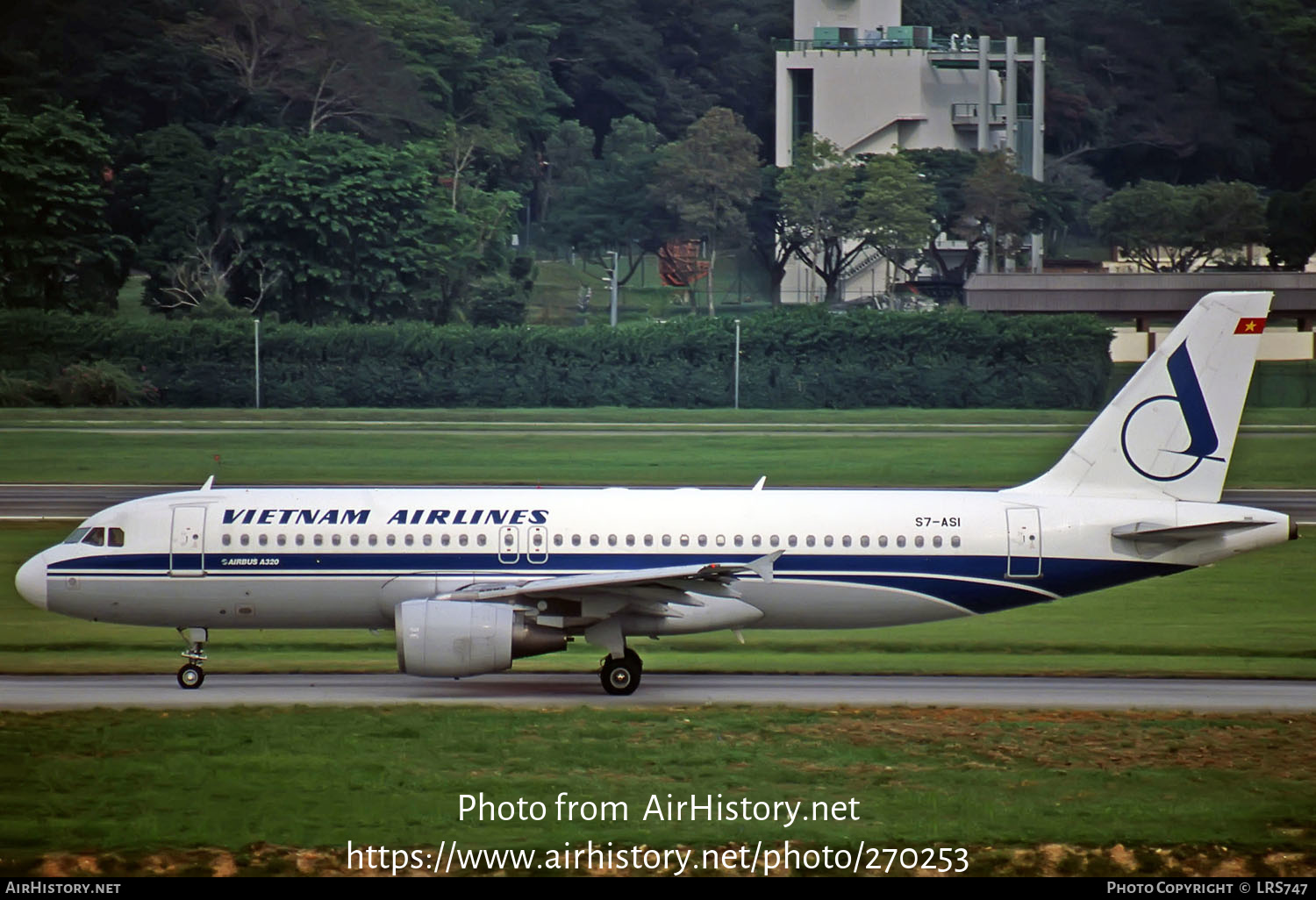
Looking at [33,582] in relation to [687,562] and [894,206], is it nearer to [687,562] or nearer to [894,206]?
[687,562]

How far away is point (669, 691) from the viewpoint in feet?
97.3

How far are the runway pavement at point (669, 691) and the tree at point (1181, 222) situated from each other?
312 feet

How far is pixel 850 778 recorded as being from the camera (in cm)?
2266

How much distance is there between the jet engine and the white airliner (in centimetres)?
62

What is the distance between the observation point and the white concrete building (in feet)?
408

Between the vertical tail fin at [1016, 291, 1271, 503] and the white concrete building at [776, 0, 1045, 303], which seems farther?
the white concrete building at [776, 0, 1045, 303]

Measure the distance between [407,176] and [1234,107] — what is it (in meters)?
80.2

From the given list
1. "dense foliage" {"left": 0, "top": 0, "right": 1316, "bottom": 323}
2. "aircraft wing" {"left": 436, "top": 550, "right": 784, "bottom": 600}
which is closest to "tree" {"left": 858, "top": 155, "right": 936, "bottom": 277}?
"dense foliage" {"left": 0, "top": 0, "right": 1316, "bottom": 323}

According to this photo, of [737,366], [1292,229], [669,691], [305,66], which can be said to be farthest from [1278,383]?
[669,691]

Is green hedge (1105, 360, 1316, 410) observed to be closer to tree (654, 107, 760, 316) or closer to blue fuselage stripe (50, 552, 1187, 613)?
tree (654, 107, 760, 316)

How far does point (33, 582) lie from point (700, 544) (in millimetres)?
11667

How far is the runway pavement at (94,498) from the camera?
52812mm

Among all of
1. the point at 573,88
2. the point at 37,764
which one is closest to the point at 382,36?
the point at 573,88

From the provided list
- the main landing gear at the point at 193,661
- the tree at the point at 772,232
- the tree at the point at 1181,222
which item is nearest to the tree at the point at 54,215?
the tree at the point at 772,232
